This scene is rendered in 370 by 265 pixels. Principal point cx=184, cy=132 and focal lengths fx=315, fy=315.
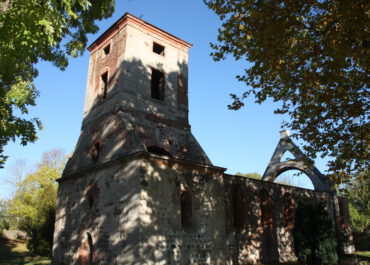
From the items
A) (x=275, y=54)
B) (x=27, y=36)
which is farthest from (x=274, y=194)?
(x=27, y=36)

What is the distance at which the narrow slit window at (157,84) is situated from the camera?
1602 centimetres

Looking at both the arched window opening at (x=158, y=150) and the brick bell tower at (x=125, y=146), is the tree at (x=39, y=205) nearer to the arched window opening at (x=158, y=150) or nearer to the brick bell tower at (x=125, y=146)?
the brick bell tower at (x=125, y=146)

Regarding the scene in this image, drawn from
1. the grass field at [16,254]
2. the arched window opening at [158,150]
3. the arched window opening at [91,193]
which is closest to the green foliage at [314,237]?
the arched window opening at [158,150]

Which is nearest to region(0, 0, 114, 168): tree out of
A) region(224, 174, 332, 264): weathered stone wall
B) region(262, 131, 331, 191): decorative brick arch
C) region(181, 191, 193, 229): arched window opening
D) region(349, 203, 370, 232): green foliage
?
region(181, 191, 193, 229): arched window opening

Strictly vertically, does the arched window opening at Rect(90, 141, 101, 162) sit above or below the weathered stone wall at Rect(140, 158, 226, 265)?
above

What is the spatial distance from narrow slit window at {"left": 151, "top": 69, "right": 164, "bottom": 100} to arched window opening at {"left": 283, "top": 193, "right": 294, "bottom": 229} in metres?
10.6

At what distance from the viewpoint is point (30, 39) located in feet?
18.2

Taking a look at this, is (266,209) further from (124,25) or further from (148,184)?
(124,25)

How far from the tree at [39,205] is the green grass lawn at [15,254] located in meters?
0.75

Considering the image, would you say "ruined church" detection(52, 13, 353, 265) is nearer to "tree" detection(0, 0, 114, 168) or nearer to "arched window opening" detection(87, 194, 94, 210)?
"arched window opening" detection(87, 194, 94, 210)

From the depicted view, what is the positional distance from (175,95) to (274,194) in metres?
8.79

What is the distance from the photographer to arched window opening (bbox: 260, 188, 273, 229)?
59.3 feet

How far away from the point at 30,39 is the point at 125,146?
781cm

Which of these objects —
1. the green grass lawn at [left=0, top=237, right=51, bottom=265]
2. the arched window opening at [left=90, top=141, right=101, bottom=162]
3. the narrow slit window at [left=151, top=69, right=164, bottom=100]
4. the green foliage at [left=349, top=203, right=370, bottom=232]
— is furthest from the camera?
the green foliage at [left=349, top=203, right=370, bottom=232]
